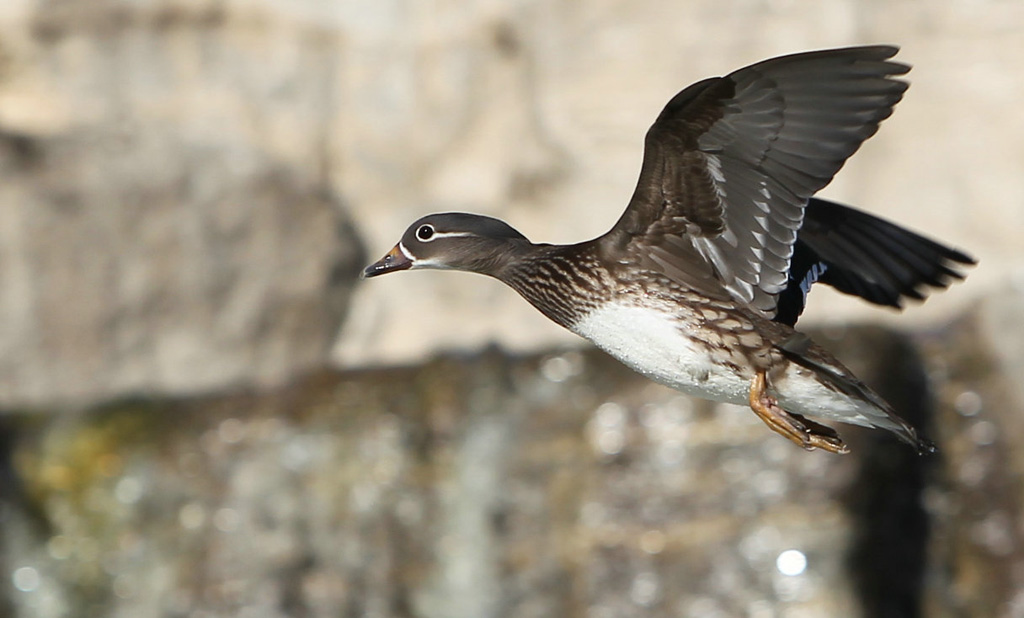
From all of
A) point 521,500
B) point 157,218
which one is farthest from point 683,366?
point 157,218

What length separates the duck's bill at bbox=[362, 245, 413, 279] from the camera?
3.08 metres

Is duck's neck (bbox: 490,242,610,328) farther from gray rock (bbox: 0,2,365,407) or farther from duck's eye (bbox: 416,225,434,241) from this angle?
gray rock (bbox: 0,2,365,407)

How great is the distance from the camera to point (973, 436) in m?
5.45

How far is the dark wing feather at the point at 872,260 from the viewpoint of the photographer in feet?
11.1

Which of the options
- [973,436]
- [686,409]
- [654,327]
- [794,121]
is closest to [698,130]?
[794,121]

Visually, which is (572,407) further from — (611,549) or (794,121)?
(794,121)

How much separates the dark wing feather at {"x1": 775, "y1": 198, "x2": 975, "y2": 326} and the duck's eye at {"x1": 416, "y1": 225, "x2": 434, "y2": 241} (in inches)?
31.1

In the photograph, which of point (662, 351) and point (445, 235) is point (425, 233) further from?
point (662, 351)

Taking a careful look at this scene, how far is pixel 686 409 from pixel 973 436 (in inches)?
40.1

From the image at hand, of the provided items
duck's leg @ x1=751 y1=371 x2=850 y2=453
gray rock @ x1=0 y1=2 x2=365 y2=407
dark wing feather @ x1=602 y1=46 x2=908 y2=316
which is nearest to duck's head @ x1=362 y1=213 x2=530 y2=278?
dark wing feather @ x1=602 y1=46 x2=908 y2=316

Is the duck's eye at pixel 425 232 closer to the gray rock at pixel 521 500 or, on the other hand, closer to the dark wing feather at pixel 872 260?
the dark wing feather at pixel 872 260

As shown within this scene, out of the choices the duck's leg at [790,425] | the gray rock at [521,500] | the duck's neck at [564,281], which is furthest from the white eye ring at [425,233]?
the gray rock at [521,500]

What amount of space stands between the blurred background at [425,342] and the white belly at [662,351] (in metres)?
2.41

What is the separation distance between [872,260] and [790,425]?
0.78 meters
